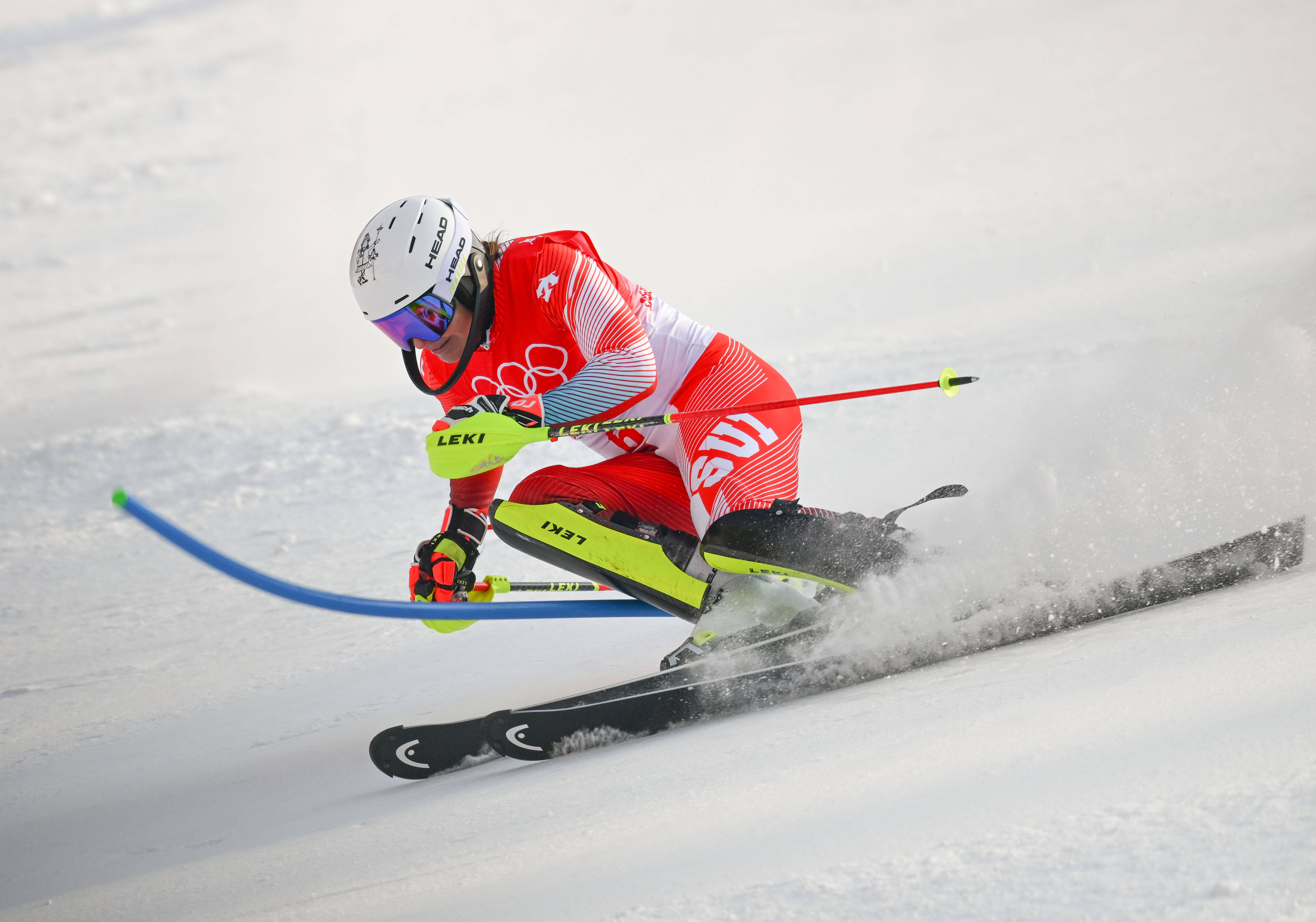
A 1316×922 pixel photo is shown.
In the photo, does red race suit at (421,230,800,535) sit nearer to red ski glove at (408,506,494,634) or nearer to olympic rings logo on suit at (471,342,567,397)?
olympic rings logo on suit at (471,342,567,397)

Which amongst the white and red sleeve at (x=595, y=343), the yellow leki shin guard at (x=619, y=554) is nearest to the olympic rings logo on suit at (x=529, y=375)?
the white and red sleeve at (x=595, y=343)

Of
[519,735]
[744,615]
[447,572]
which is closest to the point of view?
[519,735]

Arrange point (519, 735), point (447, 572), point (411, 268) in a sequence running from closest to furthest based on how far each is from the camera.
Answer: point (519, 735) → point (411, 268) → point (447, 572)

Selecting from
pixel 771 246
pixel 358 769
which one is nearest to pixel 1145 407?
pixel 358 769

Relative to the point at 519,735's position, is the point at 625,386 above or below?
above

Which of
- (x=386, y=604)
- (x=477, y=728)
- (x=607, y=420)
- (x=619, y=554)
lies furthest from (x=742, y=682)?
(x=386, y=604)

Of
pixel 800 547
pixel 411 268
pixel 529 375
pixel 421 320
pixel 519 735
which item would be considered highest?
pixel 411 268

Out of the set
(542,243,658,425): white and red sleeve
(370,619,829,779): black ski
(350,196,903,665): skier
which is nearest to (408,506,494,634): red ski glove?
(350,196,903,665): skier

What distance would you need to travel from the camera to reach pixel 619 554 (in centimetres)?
259

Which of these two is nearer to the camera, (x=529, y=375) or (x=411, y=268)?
(x=411, y=268)

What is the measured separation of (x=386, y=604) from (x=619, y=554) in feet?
1.87

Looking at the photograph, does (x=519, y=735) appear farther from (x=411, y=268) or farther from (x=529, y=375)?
(x=411, y=268)

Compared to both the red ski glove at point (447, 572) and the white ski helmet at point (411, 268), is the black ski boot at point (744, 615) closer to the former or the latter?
the red ski glove at point (447, 572)

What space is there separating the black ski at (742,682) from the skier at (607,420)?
16 centimetres
